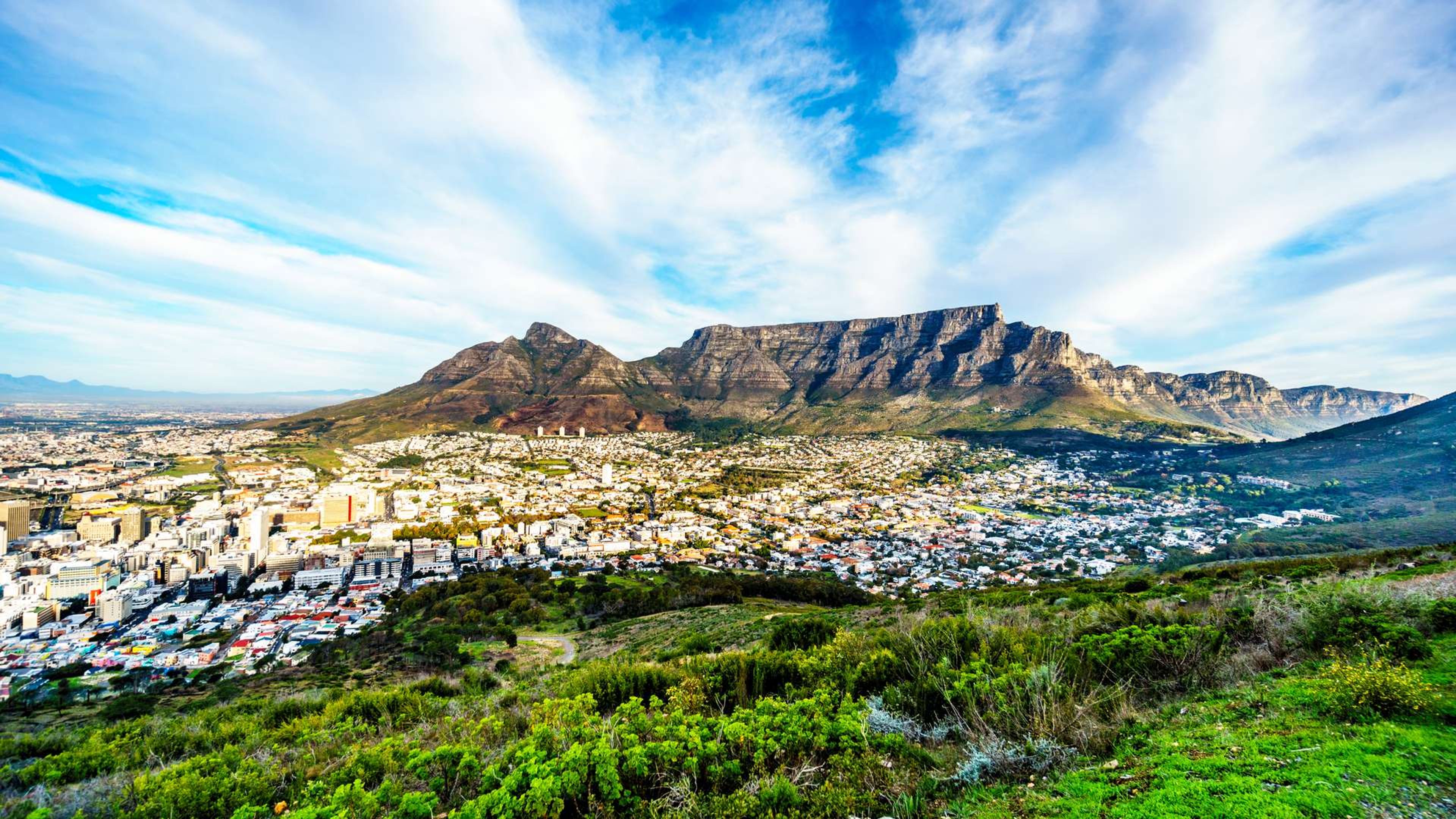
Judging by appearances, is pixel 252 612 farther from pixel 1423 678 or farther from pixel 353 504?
pixel 1423 678

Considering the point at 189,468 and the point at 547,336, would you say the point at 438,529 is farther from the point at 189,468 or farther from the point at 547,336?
the point at 547,336

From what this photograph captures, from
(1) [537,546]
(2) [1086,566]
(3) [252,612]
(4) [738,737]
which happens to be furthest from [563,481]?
(4) [738,737]

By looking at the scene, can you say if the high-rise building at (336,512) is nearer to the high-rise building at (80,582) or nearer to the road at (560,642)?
the high-rise building at (80,582)

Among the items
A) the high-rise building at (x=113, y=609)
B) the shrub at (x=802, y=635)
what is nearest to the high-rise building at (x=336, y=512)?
the high-rise building at (x=113, y=609)

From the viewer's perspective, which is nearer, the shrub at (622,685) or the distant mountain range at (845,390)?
the shrub at (622,685)

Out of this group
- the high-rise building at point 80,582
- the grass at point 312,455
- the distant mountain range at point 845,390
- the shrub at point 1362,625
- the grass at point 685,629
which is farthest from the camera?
the distant mountain range at point 845,390

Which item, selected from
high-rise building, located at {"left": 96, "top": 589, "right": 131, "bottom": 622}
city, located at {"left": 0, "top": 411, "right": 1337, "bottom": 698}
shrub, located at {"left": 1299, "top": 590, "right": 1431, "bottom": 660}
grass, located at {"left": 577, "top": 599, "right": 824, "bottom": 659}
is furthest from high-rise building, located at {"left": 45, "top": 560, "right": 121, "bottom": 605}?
shrub, located at {"left": 1299, "top": 590, "right": 1431, "bottom": 660}

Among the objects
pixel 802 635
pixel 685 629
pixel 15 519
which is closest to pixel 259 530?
pixel 15 519
